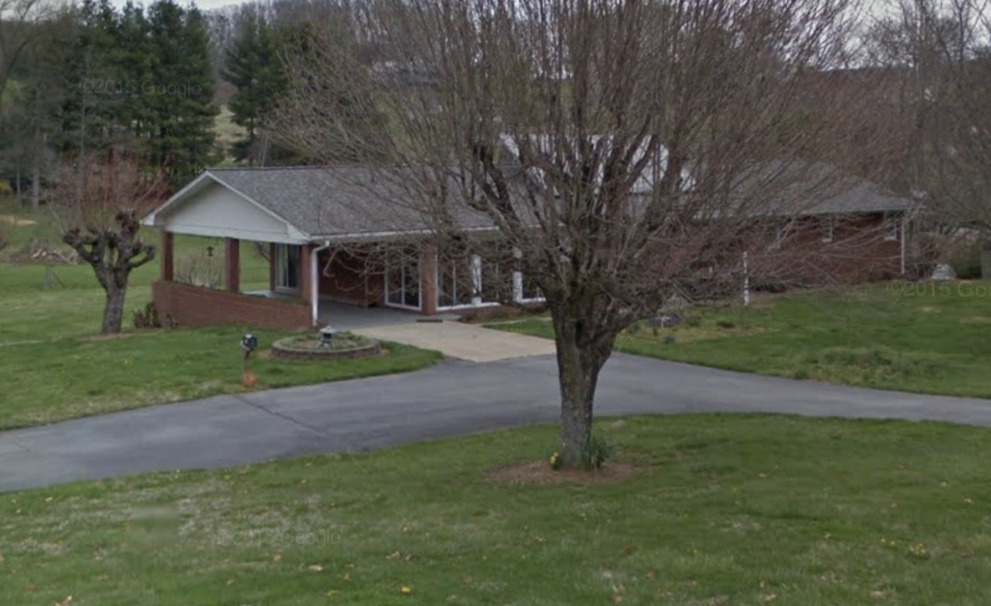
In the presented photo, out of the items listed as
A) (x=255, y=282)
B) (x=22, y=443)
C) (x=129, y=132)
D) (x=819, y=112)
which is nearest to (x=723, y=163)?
(x=819, y=112)

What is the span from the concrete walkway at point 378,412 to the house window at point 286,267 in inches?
498

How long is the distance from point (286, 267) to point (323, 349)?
11.7m

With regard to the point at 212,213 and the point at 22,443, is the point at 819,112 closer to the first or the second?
the point at 22,443

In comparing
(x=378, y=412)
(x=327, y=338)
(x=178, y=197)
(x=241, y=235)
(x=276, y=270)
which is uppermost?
(x=178, y=197)

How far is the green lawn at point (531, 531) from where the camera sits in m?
7.53

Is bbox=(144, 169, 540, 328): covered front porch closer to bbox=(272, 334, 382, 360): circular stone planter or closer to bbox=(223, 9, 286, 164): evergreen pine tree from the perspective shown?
bbox=(272, 334, 382, 360): circular stone planter

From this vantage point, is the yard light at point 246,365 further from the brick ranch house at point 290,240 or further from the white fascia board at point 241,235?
the white fascia board at point 241,235

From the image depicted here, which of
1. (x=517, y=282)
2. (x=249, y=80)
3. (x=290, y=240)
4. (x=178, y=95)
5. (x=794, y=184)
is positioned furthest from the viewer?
(x=178, y=95)

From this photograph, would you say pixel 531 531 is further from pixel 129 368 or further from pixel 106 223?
pixel 106 223

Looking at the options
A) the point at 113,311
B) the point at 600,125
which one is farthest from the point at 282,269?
the point at 600,125

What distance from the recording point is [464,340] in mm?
23562

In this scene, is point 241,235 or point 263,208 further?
point 241,235

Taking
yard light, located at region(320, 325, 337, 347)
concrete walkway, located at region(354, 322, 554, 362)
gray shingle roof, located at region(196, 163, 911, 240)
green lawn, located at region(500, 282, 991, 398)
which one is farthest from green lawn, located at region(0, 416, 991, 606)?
concrete walkway, located at region(354, 322, 554, 362)

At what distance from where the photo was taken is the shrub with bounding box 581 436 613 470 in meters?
11.6
